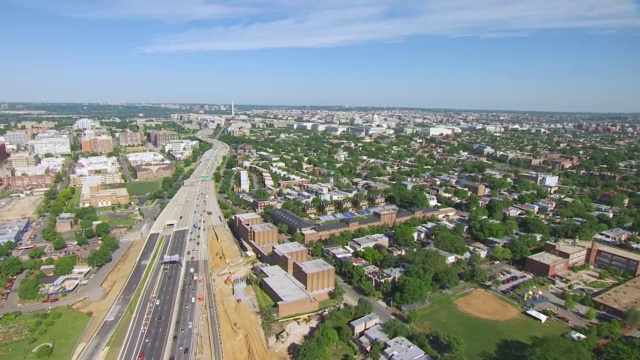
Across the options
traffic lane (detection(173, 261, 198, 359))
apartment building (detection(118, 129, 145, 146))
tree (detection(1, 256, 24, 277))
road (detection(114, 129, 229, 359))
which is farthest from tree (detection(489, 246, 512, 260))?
apartment building (detection(118, 129, 145, 146))

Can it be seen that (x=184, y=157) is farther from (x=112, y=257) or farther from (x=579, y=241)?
(x=579, y=241)

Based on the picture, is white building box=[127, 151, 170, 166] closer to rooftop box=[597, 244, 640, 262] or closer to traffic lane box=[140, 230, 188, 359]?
traffic lane box=[140, 230, 188, 359]

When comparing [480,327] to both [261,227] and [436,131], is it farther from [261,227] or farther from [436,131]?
[436,131]

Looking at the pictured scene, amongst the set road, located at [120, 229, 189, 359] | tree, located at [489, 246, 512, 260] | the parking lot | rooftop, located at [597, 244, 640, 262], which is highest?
rooftop, located at [597, 244, 640, 262]

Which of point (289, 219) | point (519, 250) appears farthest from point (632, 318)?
point (289, 219)

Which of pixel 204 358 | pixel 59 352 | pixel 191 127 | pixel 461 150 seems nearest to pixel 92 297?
pixel 59 352

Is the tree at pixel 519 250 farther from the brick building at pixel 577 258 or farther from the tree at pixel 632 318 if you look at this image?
the tree at pixel 632 318
